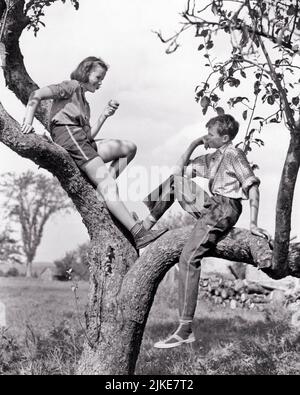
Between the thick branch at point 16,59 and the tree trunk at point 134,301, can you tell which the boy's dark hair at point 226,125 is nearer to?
the tree trunk at point 134,301

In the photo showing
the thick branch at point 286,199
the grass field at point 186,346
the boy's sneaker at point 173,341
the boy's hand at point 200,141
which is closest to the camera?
the thick branch at point 286,199

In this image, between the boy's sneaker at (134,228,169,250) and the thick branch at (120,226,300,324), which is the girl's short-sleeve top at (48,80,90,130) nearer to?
the boy's sneaker at (134,228,169,250)

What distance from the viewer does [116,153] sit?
4895mm

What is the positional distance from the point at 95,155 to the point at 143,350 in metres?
4.11

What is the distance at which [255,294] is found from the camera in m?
15.0

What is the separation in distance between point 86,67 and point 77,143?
0.71 meters

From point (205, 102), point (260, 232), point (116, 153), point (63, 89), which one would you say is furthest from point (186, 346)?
point (63, 89)

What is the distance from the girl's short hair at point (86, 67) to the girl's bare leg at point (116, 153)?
1.96ft

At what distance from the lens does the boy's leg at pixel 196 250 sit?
4.37 metres

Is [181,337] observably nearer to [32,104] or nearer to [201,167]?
[201,167]

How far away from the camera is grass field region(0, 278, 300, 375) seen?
6938 millimetres

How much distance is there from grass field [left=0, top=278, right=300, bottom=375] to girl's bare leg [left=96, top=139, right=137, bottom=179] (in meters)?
2.52

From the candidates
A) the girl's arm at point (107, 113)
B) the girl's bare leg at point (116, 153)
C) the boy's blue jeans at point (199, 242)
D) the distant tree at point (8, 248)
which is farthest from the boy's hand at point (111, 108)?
the distant tree at point (8, 248)

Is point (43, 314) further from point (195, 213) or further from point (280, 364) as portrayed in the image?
point (195, 213)
